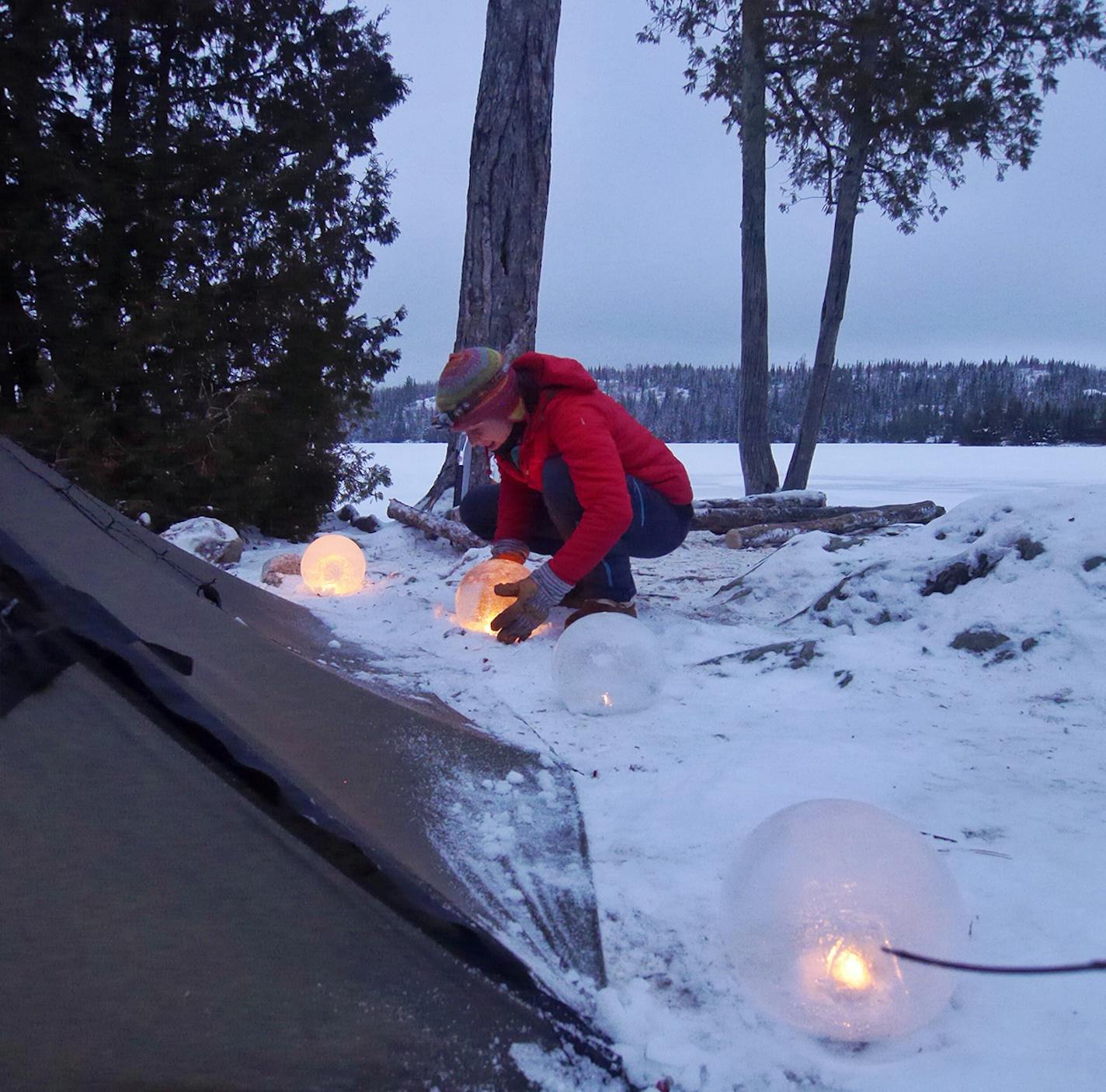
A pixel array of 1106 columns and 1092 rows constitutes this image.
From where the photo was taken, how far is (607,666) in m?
2.30

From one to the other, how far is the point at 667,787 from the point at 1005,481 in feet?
39.9

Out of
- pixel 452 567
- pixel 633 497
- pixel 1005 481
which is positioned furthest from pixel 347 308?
pixel 1005 481

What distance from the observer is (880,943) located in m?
1.07

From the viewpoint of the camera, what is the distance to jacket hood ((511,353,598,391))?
288 centimetres

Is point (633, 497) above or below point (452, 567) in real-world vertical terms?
above

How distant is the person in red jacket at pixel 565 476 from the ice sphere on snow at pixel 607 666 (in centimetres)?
48

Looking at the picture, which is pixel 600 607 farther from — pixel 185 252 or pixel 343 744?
pixel 185 252

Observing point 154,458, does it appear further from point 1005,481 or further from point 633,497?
point 1005,481

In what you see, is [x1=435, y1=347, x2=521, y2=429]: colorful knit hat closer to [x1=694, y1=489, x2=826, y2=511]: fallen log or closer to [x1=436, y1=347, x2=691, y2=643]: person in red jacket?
[x1=436, y1=347, x2=691, y2=643]: person in red jacket

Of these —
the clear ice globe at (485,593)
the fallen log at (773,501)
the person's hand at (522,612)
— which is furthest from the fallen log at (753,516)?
the person's hand at (522,612)

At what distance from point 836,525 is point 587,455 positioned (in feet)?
11.6

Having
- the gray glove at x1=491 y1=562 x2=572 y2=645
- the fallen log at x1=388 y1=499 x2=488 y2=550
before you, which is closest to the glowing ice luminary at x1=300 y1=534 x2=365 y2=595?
the fallen log at x1=388 y1=499 x2=488 y2=550

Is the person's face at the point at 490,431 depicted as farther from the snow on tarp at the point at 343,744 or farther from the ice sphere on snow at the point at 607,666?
the snow on tarp at the point at 343,744

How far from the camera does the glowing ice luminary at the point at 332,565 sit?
384 cm
